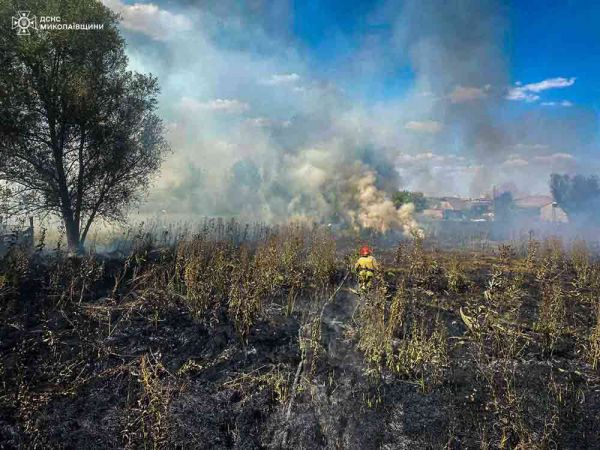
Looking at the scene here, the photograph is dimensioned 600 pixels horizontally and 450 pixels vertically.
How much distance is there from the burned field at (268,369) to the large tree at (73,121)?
17.2 feet

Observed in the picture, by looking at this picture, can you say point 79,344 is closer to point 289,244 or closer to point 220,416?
point 220,416

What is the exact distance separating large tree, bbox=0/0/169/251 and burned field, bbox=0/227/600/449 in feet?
17.2

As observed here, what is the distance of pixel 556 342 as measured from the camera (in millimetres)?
8141

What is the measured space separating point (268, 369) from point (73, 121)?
1191 centimetres

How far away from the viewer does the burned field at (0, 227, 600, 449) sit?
5379 mm

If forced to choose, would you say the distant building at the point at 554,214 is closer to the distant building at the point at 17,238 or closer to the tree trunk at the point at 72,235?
the tree trunk at the point at 72,235

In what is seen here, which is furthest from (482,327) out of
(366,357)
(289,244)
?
(289,244)

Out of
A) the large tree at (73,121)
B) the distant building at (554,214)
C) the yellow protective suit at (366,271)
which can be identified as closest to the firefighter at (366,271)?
the yellow protective suit at (366,271)

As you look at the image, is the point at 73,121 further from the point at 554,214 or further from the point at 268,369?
the point at 554,214

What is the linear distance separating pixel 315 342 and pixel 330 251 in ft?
20.0

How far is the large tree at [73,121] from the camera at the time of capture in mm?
13618

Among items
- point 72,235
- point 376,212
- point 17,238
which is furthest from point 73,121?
point 376,212

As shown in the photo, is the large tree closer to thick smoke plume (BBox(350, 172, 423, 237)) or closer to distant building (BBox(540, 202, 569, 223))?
thick smoke plume (BBox(350, 172, 423, 237))

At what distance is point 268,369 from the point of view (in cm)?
690
